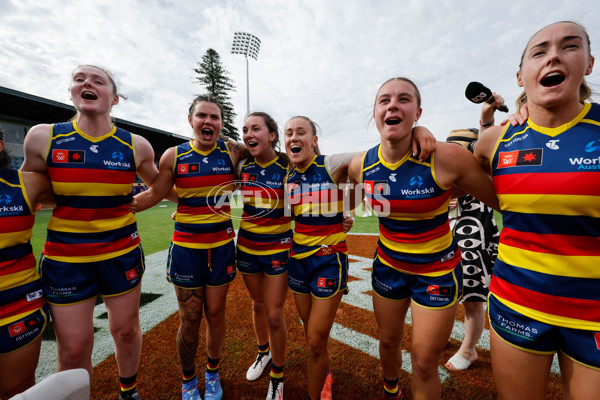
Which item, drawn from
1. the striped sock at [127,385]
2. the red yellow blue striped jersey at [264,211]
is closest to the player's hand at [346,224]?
the red yellow blue striped jersey at [264,211]

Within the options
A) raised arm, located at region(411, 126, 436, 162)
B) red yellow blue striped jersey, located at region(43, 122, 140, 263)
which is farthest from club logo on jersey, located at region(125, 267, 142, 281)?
raised arm, located at region(411, 126, 436, 162)

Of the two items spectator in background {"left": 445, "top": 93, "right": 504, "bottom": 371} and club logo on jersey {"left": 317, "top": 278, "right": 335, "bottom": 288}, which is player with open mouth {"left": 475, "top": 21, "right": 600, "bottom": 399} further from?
spectator in background {"left": 445, "top": 93, "right": 504, "bottom": 371}

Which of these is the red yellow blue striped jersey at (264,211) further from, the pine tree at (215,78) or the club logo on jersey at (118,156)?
the pine tree at (215,78)

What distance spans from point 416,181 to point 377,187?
11.6 inches

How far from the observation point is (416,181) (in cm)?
188

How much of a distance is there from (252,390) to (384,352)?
1.40 metres

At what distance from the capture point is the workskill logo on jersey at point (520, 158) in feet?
4.48

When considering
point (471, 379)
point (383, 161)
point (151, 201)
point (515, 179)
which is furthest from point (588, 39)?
point (151, 201)

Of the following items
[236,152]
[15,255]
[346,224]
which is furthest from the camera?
[236,152]

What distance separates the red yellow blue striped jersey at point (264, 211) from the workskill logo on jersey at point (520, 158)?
1837 mm

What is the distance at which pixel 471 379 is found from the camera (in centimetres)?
264

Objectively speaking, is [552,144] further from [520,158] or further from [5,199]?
[5,199]

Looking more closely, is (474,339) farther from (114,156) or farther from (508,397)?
(114,156)

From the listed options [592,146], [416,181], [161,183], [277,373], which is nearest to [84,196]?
[161,183]
